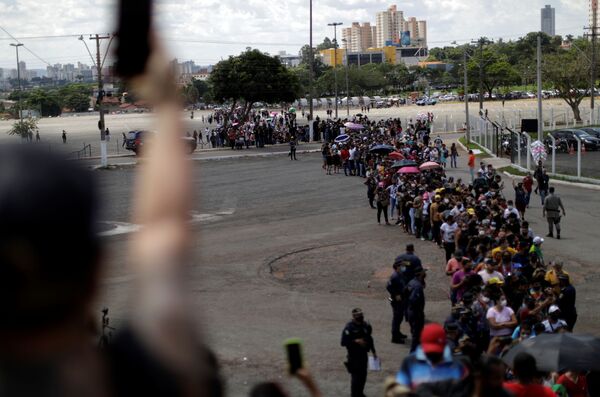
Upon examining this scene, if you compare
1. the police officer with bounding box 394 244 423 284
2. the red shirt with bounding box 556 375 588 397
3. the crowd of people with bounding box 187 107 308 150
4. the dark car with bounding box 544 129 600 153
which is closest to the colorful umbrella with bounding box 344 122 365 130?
the crowd of people with bounding box 187 107 308 150

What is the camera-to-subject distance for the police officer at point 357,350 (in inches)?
444


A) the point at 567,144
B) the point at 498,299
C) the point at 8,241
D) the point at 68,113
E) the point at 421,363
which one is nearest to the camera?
the point at 8,241

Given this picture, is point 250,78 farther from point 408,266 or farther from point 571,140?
point 408,266

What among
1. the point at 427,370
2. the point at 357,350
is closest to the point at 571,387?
the point at 357,350

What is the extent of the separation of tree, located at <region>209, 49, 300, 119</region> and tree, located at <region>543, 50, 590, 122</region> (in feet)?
66.4

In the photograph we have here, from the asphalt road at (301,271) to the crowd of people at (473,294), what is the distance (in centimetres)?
68

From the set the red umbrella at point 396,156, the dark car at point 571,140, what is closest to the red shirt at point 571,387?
the red umbrella at point 396,156

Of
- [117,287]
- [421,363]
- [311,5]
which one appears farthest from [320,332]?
[311,5]

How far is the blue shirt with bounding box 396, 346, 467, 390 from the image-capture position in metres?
5.64

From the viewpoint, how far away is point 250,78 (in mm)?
65438

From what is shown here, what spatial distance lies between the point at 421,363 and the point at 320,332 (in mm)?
8615

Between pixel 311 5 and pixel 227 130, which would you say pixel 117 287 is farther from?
pixel 311 5

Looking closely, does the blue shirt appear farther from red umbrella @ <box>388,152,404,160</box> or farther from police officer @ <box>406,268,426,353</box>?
red umbrella @ <box>388,152,404,160</box>

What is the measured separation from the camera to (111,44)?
120cm
